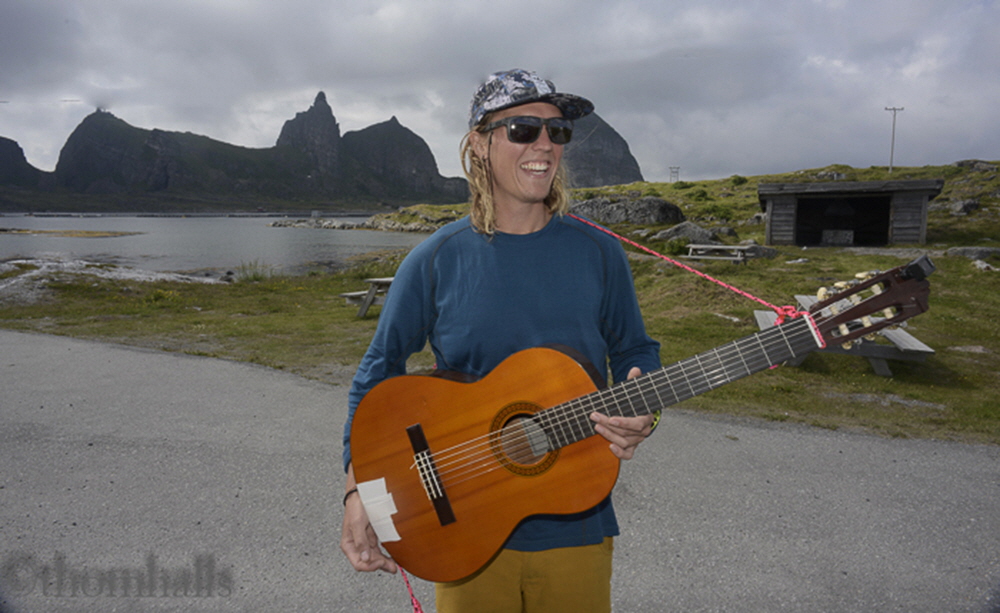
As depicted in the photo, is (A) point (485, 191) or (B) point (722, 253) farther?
(B) point (722, 253)

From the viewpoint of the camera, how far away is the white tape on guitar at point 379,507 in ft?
6.17

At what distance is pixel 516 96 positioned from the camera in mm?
1958

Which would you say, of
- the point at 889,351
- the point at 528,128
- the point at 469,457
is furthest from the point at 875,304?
the point at 889,351

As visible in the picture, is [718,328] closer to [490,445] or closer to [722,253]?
[490,445]

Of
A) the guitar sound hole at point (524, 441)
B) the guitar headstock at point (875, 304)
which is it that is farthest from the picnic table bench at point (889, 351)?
the guitar sound hole at point (524, 441)

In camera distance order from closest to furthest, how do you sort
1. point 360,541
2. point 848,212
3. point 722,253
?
point 360,541 → point 722,253 → point 848,212

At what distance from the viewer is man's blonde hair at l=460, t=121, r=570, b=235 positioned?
6.60 feet

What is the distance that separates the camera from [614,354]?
2182mm

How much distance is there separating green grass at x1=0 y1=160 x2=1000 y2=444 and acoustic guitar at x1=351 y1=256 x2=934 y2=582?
5.33m

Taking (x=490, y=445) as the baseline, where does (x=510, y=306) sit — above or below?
above

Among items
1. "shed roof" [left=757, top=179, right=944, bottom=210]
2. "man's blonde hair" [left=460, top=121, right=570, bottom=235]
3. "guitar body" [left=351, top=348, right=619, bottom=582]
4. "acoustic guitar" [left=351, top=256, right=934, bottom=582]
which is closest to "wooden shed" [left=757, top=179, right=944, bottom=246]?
"shed roof" [left=757, top=179, right=944, bottom=210]

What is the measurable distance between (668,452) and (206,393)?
242 inches

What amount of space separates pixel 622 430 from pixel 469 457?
55 centimetres

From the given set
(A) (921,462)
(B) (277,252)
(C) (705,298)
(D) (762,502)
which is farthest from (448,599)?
(B) (277,252)
